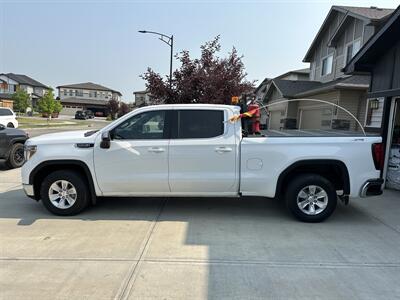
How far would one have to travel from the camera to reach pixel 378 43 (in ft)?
28.2

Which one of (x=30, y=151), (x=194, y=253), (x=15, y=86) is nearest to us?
(x=194, y=253)

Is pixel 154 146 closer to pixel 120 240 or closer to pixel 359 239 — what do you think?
pixel 120 240

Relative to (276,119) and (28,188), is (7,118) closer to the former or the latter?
(276,119)

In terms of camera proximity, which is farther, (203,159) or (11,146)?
(11,146)

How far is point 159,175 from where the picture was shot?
580cm

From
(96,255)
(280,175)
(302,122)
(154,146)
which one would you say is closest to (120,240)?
(96,255)

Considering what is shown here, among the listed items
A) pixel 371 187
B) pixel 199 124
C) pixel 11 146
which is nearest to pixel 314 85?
pixel 371 187

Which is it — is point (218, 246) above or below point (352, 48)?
below

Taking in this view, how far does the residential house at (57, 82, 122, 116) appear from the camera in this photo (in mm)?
95938

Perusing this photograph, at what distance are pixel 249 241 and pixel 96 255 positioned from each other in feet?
6.81

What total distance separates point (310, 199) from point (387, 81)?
474cm

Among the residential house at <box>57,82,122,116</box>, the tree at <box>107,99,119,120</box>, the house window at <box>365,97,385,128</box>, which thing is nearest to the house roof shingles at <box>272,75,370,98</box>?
the house window at <box>365,97,385,128</box>

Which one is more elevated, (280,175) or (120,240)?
(280,175)

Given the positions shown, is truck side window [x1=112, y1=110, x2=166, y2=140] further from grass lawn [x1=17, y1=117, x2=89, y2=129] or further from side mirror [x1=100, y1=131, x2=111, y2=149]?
grass lawn [x1=17, y1=117, x2=89, y2=129]
